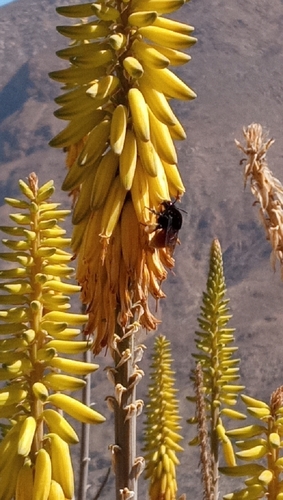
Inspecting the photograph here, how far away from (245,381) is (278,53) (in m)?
84.6

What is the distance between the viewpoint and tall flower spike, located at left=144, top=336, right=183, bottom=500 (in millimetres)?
8594

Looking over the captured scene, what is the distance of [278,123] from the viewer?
150 m

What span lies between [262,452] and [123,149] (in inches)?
76.3

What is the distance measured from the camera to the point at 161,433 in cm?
923

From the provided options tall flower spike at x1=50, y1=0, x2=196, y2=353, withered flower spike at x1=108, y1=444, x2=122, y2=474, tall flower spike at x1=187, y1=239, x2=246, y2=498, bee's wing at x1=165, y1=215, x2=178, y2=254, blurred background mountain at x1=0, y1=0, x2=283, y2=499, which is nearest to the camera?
withered flower spike at x1=108, y1=444, x2=122, y2=474

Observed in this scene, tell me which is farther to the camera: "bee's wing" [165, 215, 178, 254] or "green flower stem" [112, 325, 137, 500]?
"bee's wing" [165, 215, 178, 254]

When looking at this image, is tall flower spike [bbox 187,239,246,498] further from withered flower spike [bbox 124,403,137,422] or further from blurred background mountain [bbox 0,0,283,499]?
blurred background mountain [bbox 0,0,283,499]

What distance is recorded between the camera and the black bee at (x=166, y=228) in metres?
4.03

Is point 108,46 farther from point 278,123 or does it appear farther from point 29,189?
point 278,123

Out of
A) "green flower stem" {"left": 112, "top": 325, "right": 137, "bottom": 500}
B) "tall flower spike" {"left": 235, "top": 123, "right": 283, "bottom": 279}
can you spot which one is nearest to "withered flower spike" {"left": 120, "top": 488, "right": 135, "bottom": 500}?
"green flower stem" {"left": 112, "top": 325, "right": 137, "bottom": 500}

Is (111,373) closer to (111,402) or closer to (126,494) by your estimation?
(111,402)

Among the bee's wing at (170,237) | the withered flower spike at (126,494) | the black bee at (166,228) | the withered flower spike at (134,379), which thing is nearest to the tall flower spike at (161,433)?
the black bee at (166,228)

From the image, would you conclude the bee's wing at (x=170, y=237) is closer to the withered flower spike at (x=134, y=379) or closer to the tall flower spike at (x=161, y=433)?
the withered flower spike at (x=134, y=379)

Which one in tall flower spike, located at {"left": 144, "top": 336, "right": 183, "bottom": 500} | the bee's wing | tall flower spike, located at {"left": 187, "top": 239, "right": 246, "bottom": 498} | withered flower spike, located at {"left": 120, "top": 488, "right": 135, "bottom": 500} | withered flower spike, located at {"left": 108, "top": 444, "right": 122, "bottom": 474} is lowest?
tall flower spike, located at {"left": 144, "top": 336, "right": 183, "bottom": 500}
